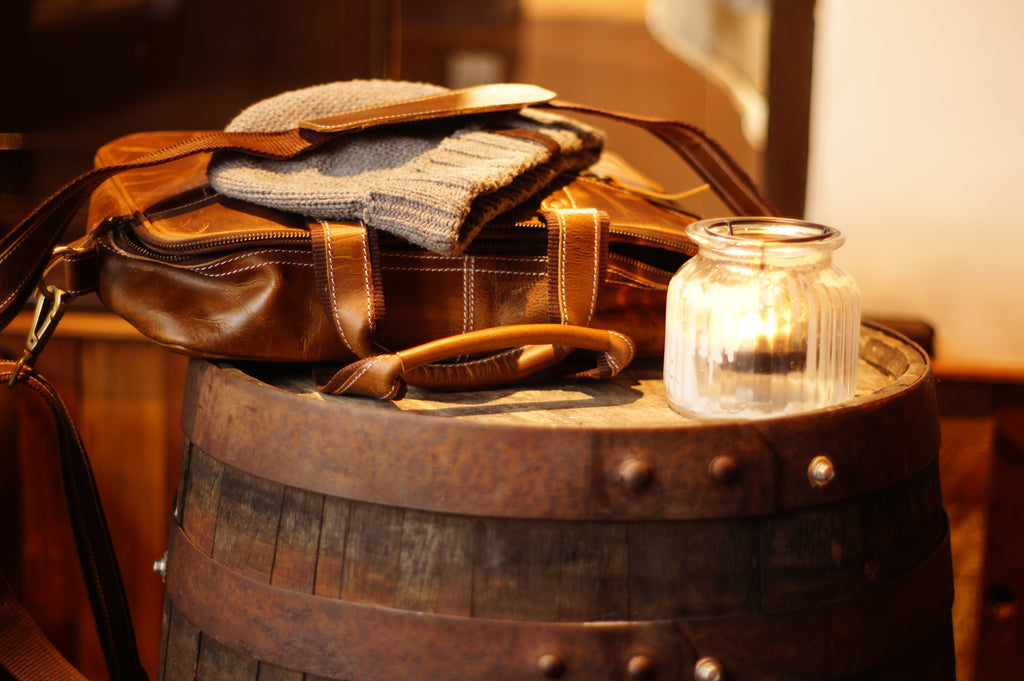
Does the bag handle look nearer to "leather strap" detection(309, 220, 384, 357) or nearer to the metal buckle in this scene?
"leather strap" detection(309, 220, 384, 357)

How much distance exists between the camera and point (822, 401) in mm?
771

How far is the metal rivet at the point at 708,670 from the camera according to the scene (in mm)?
673

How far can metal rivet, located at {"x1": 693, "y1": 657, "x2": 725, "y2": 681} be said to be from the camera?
0.67 meters

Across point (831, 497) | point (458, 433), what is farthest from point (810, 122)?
point (458, 433)

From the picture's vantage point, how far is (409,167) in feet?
2.85

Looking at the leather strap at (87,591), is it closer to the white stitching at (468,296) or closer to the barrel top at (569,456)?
the barrel top at (569,456)

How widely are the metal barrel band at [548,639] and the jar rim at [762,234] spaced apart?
274 millimetres

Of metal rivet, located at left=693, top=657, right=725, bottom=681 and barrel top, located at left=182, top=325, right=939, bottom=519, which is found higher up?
barrel top, located at left=182, top=325, right=939, bottom=519

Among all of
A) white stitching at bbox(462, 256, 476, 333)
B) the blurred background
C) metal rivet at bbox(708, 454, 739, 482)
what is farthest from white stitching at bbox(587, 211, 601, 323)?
the blurred background

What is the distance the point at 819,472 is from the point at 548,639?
0.75 ft

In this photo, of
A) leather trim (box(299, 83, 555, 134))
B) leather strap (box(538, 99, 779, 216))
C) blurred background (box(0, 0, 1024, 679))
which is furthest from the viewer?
blurred background (box(0, 0, 1024, 679))

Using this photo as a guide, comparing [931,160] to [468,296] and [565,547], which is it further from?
[565,547]

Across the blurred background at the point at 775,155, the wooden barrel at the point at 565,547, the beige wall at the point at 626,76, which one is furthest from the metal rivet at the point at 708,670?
the beige wall at the point at 626,76

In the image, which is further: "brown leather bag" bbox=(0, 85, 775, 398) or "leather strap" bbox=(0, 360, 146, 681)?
"leather strap" bbox=(0, 360, 146, 681)
